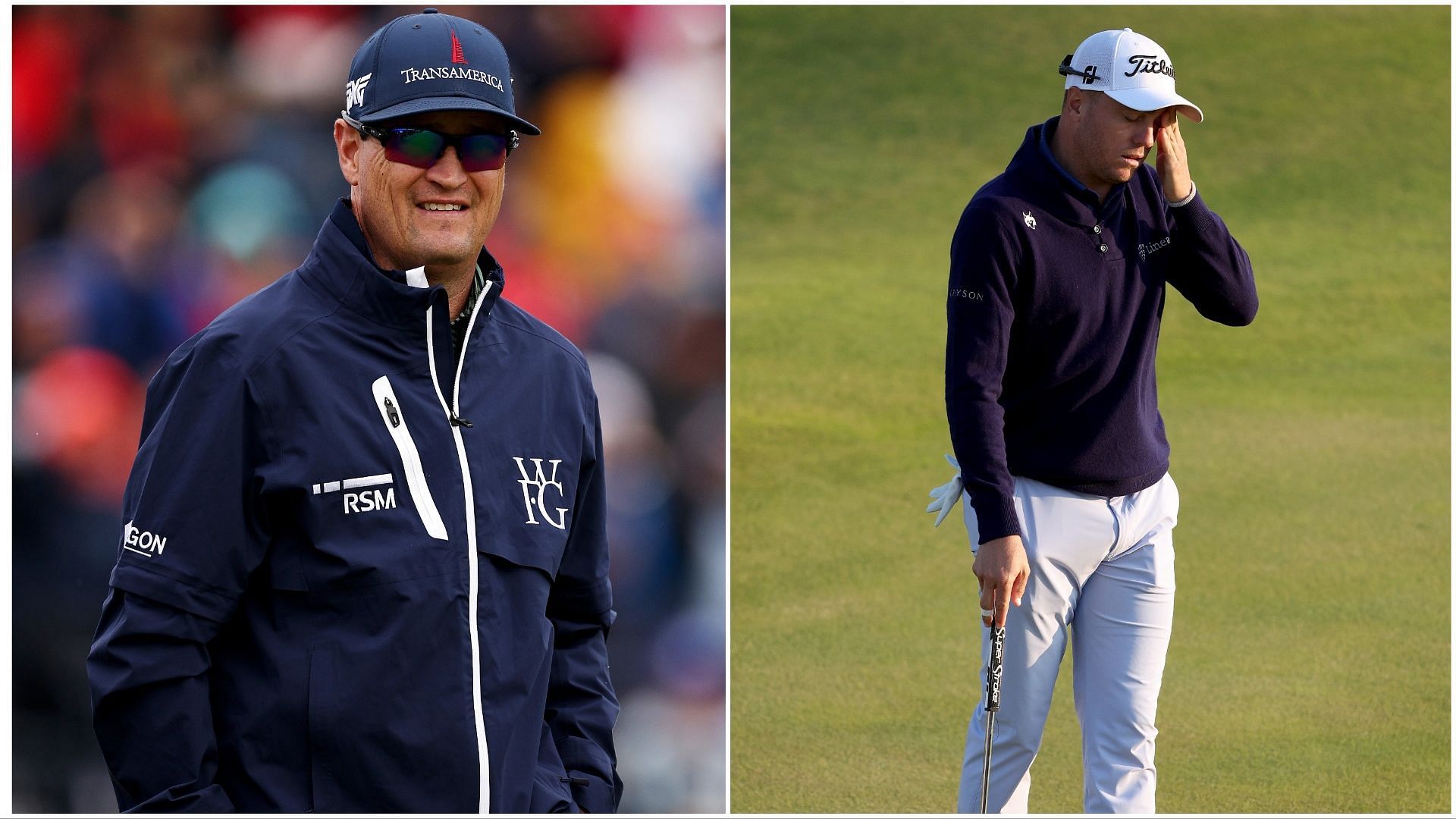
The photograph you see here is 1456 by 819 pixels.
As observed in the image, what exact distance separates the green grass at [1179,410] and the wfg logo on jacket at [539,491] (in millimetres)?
2347

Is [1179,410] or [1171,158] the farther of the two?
[1179,410]

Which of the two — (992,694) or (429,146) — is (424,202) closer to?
(429,146)

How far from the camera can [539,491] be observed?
88.4 inches

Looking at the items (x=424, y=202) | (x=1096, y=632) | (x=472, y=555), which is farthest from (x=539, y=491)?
(x=1096, y=632)

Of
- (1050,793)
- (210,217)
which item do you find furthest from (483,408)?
(1050,793)

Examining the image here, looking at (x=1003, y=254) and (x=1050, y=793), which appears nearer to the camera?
(x=1003, y=254)

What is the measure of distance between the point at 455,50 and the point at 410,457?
20.4 inches

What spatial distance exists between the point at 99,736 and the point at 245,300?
542 mm

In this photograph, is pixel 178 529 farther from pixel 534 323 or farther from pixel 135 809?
pixel 534 323

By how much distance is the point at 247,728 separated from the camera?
2033mm

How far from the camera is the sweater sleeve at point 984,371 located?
10.6 ft

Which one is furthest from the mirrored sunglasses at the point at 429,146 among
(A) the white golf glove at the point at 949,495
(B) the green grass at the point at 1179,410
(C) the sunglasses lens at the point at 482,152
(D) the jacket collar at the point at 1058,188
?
(B) the green grass at the point at 1179,410

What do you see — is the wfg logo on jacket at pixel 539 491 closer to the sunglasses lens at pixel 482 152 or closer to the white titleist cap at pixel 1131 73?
the sunglasses lens at pixel 482 152

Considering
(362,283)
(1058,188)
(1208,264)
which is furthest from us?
(1208,264)
